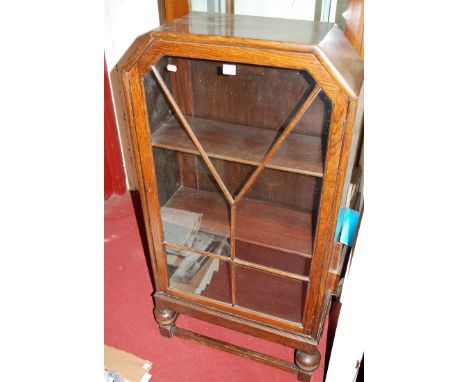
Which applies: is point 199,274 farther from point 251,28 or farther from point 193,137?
point 251,28

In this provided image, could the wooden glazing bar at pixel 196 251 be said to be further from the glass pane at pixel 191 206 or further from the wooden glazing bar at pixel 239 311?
the wooden glazing bar at pixel 239 311

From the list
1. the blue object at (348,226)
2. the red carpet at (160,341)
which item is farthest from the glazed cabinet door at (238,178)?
the red carpet at (160,341)

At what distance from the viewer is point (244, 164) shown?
1013mm

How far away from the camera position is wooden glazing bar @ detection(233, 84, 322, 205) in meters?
0.84

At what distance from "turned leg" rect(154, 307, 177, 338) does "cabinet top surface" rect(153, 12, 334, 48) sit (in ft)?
3.17

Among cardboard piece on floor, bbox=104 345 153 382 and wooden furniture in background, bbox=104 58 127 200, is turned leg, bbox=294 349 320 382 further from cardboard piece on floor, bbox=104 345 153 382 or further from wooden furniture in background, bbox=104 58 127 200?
wooden furniture in background, bbox=104 58 127 200

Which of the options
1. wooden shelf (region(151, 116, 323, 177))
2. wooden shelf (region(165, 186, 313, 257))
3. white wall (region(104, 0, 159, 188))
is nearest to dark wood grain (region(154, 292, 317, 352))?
wooden shelf (region(165, 186, 313, 257))

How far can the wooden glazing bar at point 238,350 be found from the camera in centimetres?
129

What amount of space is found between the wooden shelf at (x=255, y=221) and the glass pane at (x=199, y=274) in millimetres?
113
